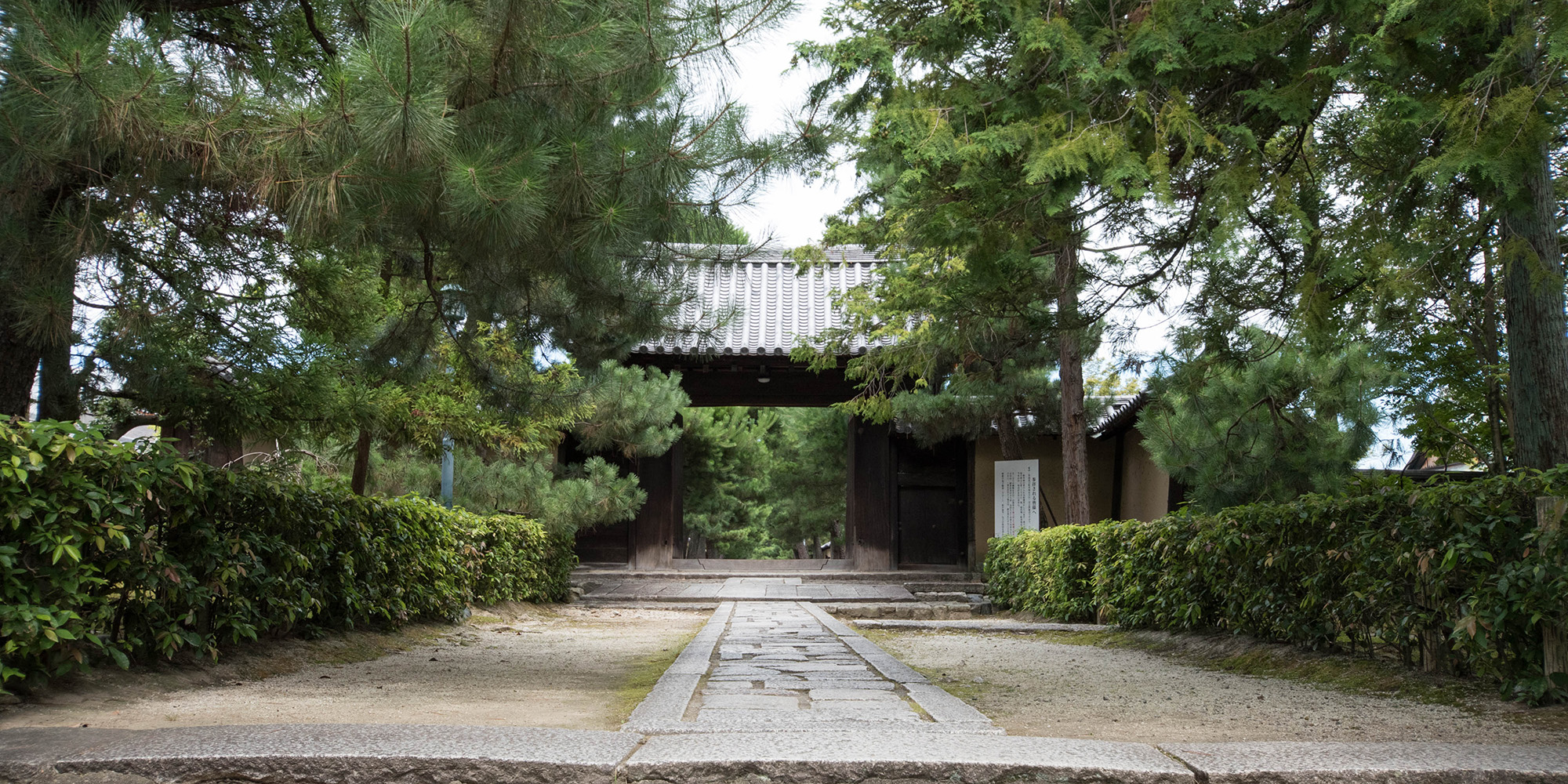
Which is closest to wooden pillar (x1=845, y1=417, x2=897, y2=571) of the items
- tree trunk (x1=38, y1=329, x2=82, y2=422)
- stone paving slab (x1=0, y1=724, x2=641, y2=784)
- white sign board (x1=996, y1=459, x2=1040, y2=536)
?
white sign board (x1=996, y1=459, x2=1040, y2=536)

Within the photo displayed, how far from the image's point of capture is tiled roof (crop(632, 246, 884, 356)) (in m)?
12.8

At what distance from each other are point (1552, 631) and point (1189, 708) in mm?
1283

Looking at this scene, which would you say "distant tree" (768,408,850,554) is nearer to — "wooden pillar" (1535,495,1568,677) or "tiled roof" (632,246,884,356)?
"tiled roof" (632,246,884,356)

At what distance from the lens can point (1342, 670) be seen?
185 inches

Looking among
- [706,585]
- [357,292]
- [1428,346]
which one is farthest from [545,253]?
[706,585]

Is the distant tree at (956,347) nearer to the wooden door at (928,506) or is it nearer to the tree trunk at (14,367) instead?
the wooden door at (928,506)

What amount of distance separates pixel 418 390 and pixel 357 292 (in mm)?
1982

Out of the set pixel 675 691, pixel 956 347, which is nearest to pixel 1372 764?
pixel 675 691

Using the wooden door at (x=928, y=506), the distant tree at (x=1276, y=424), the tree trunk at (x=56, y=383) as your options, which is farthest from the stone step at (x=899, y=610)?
the tree trunk at (x=56, y=383)

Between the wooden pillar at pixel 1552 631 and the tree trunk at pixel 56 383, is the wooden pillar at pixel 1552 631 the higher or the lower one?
the lower one

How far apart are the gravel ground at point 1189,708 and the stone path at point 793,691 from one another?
0.26 m

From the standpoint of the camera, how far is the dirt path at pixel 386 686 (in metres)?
3.33

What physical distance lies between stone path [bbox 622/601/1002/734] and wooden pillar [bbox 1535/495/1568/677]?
6.88 feet

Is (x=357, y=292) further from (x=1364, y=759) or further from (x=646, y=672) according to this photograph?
(x=1364, y=759)
